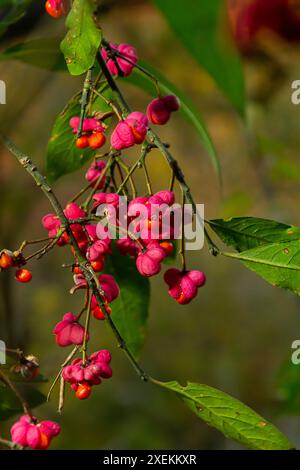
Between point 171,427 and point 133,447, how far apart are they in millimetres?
190

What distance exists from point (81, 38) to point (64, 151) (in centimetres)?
20

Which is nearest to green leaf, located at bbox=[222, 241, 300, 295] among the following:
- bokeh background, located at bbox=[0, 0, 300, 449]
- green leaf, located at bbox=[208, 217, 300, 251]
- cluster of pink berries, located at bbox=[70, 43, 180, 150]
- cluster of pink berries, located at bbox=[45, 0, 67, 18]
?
green leaf, located at bbox=[208, 217, 300, 251]

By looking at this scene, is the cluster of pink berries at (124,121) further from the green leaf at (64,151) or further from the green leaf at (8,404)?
the green leaf at (8,404)

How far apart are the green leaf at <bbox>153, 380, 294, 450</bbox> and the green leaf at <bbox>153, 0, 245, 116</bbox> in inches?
9.2

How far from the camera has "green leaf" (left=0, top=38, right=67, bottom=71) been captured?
0.72 meters

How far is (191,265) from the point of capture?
8.05ft

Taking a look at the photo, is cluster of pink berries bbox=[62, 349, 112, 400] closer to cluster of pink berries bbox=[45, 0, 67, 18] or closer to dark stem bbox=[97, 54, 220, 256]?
dark stem bbox=[97, 54, 220, 256]

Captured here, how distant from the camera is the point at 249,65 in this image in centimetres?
183

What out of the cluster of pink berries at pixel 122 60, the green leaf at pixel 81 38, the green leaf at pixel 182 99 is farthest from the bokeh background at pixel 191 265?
the green leaf at pixel 81 38

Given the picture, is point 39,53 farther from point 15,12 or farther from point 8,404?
point 8,404

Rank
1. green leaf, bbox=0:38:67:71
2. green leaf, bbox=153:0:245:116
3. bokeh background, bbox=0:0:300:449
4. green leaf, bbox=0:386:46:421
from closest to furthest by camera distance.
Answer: green leaf, bbox=153:0:245:116 → green leaf, bbox=0:386:46:421 → green leaf, bbox=0:38:67:71 → bokeh background, bbox=0:0:300:449

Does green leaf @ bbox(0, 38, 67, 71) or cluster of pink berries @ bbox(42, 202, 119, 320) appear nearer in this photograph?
cluster of pink berries @ bbox(42, 202, 119, 320)

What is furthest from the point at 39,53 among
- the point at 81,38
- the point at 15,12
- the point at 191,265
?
the point at 191,265

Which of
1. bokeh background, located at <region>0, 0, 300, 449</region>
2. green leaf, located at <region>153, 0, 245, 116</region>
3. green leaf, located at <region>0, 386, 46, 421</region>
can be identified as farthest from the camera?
bokeh background, located at <region>0, 0, 300, 449</region>
